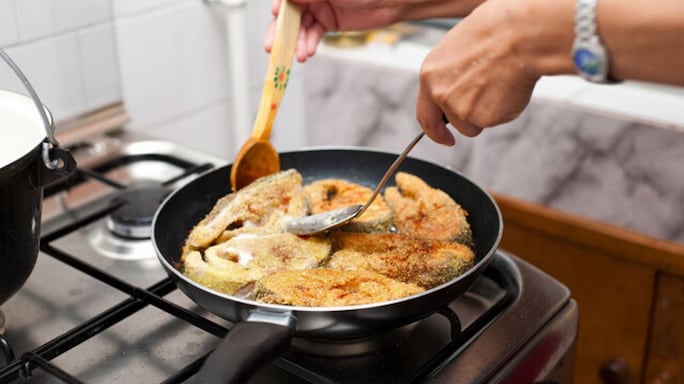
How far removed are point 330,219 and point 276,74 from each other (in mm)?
191

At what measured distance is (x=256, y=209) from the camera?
91cm

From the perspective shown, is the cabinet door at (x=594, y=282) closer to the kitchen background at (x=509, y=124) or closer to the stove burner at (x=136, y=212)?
the kitchen background at (x=509, y=124)

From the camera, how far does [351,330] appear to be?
732 millimetres

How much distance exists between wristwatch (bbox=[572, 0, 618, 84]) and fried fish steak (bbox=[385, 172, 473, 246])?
271mm

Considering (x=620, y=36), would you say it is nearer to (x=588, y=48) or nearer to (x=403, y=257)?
(x=588, y=48)

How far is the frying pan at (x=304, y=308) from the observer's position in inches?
25.9

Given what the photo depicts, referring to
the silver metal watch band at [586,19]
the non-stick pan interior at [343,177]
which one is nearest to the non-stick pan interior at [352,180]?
the non-stick pan interior at [343,177]

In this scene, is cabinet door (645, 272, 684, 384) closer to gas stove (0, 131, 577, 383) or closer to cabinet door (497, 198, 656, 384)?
cabinet door (497, 198, 656, 384)

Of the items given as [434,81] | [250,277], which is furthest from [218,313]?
[434,81]

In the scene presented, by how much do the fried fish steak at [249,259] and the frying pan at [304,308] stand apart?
3cm

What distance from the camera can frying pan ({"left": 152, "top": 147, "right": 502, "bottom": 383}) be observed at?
0.66 m

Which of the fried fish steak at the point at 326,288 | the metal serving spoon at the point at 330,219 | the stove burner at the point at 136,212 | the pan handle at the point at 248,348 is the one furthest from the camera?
the stove burner at the point at 136,212

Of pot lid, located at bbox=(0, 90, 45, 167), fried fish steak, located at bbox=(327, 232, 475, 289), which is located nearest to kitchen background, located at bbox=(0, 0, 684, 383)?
pot lid, located at bbox=(0, 90, 45, 167)

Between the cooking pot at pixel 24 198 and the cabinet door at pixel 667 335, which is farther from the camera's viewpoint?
the cabinet door at pixel 667 335
